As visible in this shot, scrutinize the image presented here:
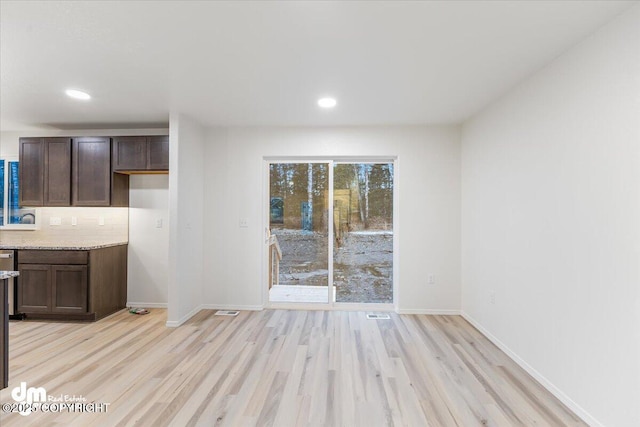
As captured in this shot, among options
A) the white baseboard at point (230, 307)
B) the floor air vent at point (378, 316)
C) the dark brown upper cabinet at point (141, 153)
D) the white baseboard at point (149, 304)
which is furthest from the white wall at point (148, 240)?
the floor air vent at point (378, 316)

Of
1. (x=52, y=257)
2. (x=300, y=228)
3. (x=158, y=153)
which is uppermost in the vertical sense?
(x=158, y=153)

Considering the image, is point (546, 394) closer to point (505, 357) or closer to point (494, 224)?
point (505, 357)

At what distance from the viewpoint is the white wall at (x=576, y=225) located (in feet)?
5.63

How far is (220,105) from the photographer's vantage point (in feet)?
11.0

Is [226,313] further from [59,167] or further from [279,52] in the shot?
[279,52]

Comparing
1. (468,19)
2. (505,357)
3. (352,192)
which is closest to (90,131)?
(352,192)

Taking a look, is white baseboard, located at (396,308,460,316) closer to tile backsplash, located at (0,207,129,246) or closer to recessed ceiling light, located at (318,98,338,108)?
recessed ceiling light, located at (318,98,338,108)

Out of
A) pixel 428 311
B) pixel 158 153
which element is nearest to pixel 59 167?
pixel 158 153

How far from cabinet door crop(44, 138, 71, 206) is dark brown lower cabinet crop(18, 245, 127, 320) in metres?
0.75

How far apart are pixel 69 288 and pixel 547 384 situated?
15.8 feet

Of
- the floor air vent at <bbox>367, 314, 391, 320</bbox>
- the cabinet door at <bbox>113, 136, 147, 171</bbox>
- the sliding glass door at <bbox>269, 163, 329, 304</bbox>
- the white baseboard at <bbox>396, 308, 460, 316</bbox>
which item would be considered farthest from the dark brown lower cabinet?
the white baseboard at <bbox>396, 308, 460, 316</bbox>

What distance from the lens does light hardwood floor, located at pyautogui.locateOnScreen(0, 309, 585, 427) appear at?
6.45 ft

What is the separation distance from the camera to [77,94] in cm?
305

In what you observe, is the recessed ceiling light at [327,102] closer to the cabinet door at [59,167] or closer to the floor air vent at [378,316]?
the floor air vent at [378,316]
